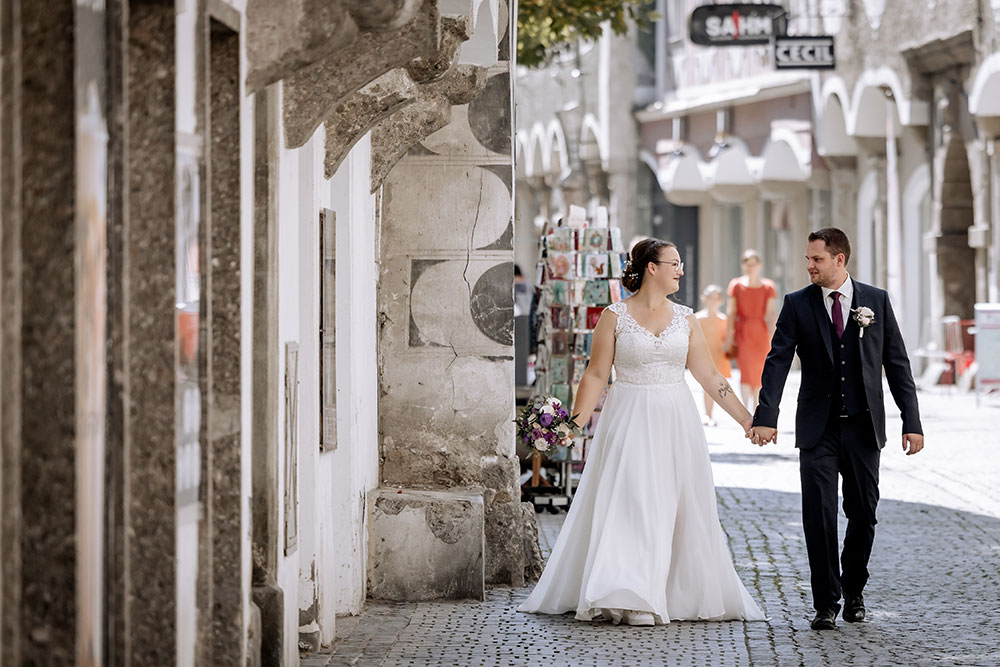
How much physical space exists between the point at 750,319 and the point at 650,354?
33.6ft

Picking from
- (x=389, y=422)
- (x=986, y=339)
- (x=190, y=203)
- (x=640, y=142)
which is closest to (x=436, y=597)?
(x=389, y=422)

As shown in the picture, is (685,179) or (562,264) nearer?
(562,264)

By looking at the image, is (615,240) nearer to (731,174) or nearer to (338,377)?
(338,377)

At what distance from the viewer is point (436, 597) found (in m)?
9.56

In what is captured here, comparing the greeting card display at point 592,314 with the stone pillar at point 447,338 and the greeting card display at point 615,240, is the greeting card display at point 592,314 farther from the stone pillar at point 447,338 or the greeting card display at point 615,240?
the stone pillar at point 447,338

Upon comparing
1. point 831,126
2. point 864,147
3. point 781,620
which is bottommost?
point 781,620

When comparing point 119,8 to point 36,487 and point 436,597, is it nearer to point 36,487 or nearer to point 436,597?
point 36,487

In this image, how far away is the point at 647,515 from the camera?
8.91 m

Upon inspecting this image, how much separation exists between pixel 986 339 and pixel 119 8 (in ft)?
56.7

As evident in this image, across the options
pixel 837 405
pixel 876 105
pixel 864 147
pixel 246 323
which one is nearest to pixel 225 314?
pixel 246 323

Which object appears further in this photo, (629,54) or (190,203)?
(629,54)

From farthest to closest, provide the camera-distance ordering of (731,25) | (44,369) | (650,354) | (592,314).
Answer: (731,25) < (592,314) < (650,354) < (44,369)

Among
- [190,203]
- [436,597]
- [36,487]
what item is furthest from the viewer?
[436,597]

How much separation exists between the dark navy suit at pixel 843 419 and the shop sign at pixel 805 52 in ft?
57.0
